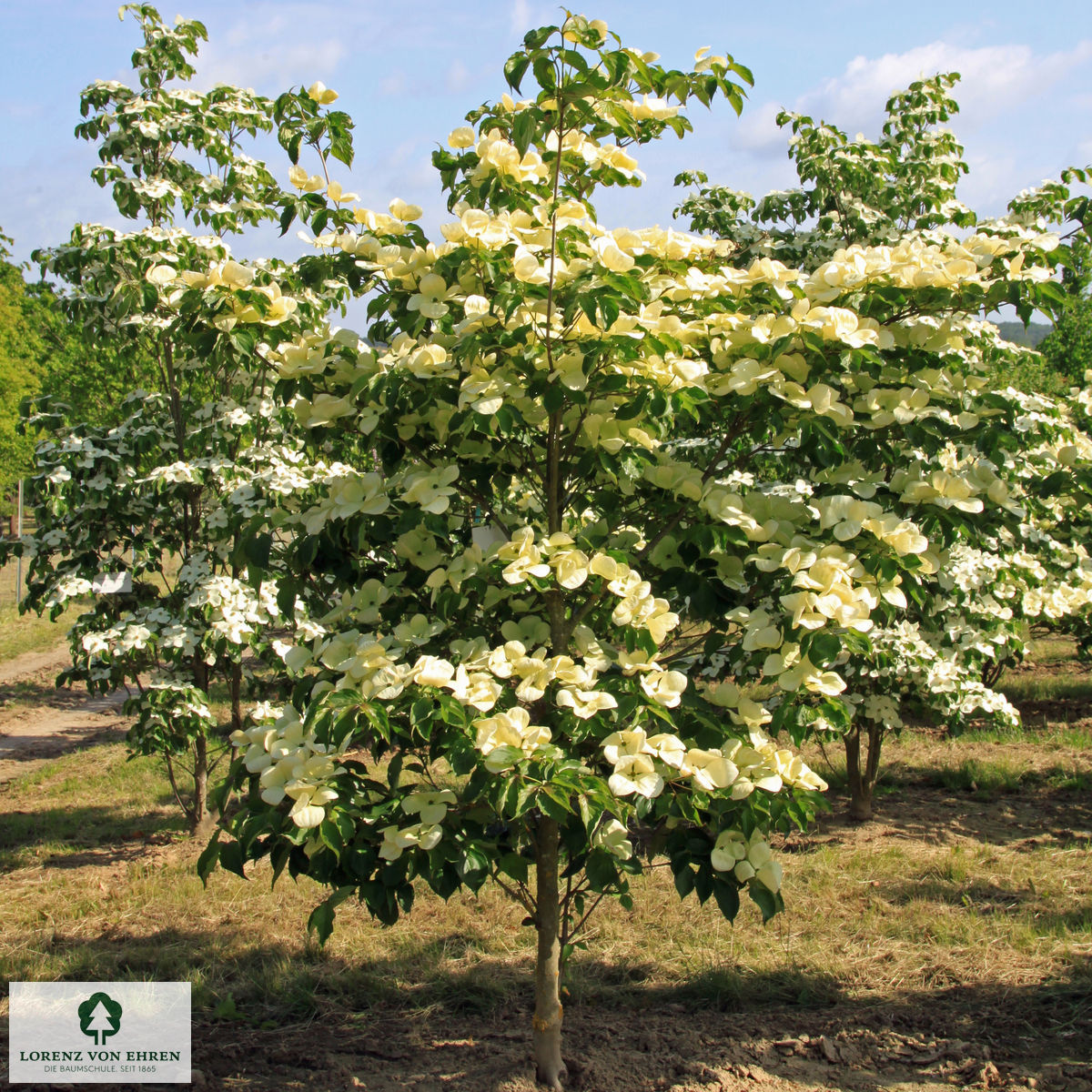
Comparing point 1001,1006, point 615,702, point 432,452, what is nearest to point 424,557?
point 432,452

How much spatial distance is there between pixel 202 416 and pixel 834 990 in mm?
4026

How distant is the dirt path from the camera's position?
7980 millimetres

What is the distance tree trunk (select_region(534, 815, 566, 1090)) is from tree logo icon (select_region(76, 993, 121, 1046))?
152cm

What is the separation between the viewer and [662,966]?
11.6ft

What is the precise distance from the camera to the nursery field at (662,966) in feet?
9.29

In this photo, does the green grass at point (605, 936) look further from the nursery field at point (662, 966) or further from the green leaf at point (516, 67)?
the green leaf at point (516, 67)

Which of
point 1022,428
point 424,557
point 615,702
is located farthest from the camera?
point 1022,428

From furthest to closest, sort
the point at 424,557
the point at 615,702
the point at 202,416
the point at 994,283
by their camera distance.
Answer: the point at 202,416
the point at 424,557
the point at 994,283
the point at 615,702

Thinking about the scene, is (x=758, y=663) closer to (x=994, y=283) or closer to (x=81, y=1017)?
(x=994, y=283)

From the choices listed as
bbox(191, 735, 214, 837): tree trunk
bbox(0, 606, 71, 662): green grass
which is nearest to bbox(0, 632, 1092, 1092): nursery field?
bbox(191, 735, 214, 837): tree trunk

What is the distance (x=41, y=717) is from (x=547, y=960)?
28.5 ft

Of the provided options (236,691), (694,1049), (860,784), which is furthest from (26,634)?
(694,1049)

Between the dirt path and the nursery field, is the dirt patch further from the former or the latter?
the dirt path

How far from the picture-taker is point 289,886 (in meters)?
4.58
